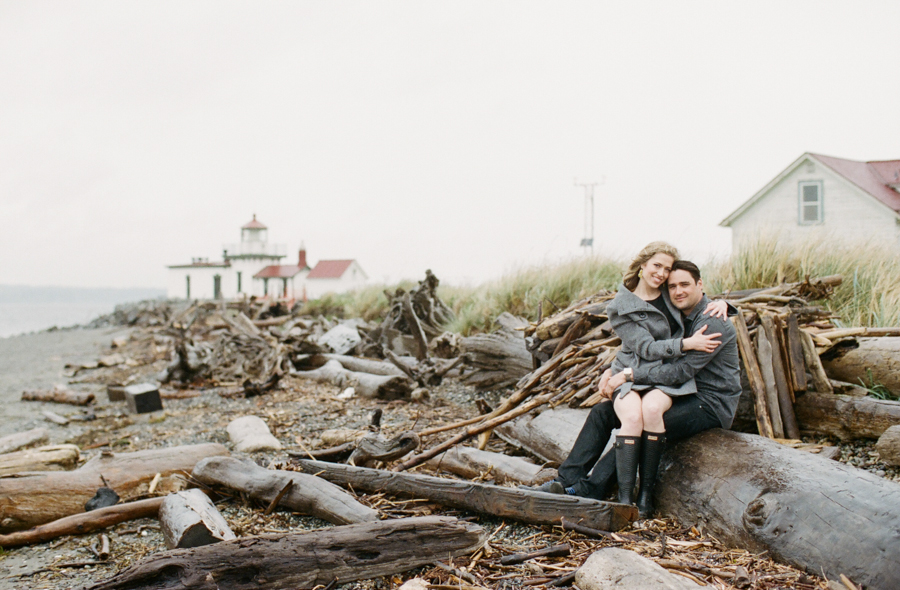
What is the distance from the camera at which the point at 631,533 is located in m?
3.87

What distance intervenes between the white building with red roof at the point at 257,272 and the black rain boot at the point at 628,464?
45983 millimetres

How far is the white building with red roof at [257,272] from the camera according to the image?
50.8 m

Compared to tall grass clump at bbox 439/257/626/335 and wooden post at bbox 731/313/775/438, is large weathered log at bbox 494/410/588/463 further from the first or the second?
tall grass clump at bbox 439/257/626/335

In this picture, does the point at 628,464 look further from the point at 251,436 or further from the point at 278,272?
the point at 278,272

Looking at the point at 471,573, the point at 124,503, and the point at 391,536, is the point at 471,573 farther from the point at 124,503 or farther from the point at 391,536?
the point at 124,503

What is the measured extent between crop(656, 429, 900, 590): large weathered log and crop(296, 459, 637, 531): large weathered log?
49 centimetres

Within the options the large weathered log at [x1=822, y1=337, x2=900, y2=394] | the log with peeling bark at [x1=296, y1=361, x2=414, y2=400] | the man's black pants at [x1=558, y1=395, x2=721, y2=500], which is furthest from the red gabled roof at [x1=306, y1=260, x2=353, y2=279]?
the man's black pants at [x1=558, y1=395, x2=721, y2=500]

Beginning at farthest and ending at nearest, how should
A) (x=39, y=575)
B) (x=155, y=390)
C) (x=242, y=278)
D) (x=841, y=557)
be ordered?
(x=242, y=278) < (x=155, y=390) < (x=39, y=575) < (x=841, y=557)

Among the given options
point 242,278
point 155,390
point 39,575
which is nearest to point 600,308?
point 39,575

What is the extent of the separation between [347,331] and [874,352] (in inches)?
428

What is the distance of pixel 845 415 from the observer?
5.20 meters

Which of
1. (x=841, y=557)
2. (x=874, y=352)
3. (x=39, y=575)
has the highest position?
(x=874, y=352)

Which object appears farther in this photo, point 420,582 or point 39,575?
point 39,575

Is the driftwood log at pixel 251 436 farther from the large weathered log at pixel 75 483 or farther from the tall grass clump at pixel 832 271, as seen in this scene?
the tall grass clump at pixel 832 271
